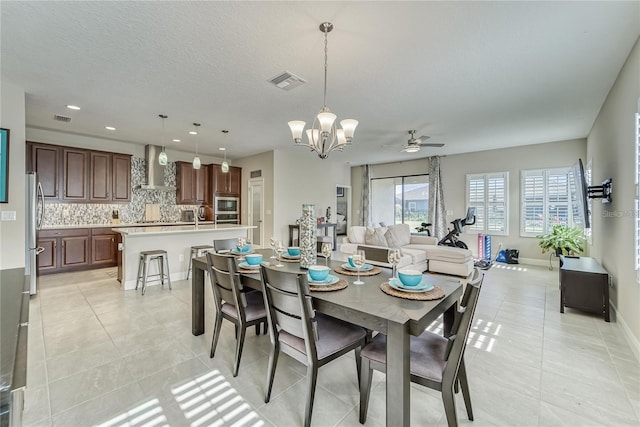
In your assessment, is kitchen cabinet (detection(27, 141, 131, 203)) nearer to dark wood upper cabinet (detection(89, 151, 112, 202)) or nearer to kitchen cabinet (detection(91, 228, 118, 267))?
dark wood upper cabinet (detection(89, 151, 112, 202))

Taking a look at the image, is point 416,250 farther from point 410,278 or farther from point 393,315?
point 393,315

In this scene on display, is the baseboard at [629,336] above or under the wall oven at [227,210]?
under

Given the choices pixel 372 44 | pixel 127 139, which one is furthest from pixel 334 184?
pixel 372 44

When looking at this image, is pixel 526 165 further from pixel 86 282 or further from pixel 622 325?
pixel 86 282

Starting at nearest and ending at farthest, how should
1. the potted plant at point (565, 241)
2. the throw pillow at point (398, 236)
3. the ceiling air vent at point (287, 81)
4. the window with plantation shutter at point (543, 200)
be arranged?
the ceiling air vent at point (287, 81) < the potted plant at point (565, 241) < the throw pillow at point (398, 236) < the window with plantation shutter at point (543, 200)

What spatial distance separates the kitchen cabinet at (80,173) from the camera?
17.0ft

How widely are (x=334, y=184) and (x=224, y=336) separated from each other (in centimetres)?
657

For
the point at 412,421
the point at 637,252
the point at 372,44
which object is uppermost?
the point at 372,44

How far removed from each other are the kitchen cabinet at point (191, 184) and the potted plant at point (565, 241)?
795 cm

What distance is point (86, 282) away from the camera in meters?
4.70

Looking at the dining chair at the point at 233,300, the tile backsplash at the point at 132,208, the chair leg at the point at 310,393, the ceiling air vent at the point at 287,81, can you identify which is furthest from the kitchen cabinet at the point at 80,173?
the chair leg at the point at 310,393

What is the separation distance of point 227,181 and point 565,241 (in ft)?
25.8

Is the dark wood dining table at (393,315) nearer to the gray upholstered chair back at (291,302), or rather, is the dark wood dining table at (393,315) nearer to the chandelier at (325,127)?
the gray upholstered chair back at (291,302)

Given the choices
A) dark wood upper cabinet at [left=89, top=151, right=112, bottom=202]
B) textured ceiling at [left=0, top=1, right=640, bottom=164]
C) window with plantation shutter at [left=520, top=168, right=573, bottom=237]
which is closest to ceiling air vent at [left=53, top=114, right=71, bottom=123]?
textured ceiling at [left=0, top=1, right=640, bottom=164]
